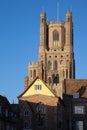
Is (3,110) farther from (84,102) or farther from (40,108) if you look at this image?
(84,102)

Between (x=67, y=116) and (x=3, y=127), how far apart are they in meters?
18.4

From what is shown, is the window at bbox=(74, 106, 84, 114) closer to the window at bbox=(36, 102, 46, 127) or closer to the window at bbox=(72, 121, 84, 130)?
the window at bbox=(72, 121, 84, 130)

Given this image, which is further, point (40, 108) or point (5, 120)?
point (40, 108)

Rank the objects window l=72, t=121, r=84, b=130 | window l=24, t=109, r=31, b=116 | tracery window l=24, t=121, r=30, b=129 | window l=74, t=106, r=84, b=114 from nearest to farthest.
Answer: tracery window l=24, t=121, r=30, b=129 → window l=24, t=109, r=31, b=116 → window l=72, t=121, r=84, b=130 → window l=74, t=106, r=84, b=114

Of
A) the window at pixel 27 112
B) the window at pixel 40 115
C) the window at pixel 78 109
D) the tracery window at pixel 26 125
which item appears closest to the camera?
the tracery window at pixel 26 125

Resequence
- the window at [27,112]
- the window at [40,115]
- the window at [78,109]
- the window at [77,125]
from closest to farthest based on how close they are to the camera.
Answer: the window at [40,115] < the window at [27,112] < the window at [77,125] < the window at [78,109]

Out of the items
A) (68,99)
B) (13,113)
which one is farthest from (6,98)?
(68,99)

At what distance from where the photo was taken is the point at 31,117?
364 ft

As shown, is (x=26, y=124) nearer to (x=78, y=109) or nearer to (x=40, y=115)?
(x=40, y=115)

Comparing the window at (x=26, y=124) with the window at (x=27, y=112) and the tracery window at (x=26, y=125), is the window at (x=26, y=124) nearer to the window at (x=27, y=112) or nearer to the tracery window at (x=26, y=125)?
the tracery window at (x=26, y=125)

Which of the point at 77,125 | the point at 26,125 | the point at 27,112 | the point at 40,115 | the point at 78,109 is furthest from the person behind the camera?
the point at 78,109

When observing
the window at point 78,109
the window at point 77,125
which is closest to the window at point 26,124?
the window at point 77,125

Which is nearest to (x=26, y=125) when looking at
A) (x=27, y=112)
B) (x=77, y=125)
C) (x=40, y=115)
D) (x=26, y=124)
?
(x=26, y=124)

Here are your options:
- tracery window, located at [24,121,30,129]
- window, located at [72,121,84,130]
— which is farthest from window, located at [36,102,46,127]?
window, located at [72,121,84,130]
